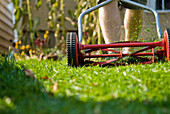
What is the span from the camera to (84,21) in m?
4.36

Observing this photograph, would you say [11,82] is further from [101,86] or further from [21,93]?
[101,86]

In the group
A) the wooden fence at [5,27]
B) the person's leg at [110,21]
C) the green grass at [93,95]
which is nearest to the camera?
the green grass at [93,95]

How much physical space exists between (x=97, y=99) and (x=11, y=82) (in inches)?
19.2

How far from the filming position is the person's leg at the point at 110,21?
7.97 feet

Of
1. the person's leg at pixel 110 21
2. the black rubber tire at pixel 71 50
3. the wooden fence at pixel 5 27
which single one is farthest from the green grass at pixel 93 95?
the wooden fence at pixel 5 27

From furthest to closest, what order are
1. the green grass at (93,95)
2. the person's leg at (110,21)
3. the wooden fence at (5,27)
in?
the wooden fence at (5,27)
the person's leg at (110,21)
the green grass at (93,95)

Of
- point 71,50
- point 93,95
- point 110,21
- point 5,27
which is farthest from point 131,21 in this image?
point 5,27

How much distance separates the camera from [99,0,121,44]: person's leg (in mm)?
2428

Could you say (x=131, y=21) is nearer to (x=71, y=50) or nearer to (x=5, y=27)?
(x=71, y=50)

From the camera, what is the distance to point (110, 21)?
2.44m

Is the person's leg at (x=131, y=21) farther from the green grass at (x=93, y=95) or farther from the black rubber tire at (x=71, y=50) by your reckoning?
the green grass at (x=93, y=95)

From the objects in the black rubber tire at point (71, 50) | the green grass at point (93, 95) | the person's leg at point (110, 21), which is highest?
the person's leg at point (110, 21)

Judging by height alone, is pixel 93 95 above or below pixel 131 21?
below

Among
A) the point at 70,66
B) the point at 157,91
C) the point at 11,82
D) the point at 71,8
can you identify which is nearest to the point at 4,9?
the point at 71,8
